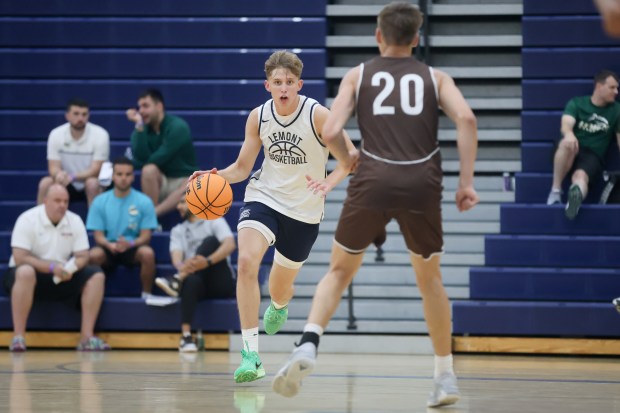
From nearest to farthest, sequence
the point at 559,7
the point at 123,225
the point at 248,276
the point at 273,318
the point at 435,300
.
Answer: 1. the point at 435,300
2. the point at 248,276
3. the point at 273,318
4. the point at 123,225
5. the point at 559,7

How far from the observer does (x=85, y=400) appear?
17.4 ft

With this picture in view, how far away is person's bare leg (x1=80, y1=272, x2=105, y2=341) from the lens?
9.45 meters

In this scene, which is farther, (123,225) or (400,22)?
(123,225)

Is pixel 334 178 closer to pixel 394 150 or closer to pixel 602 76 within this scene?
pixel 394 150

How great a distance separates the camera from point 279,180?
21.1 ft

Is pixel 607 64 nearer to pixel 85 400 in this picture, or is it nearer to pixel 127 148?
pixel 127 148

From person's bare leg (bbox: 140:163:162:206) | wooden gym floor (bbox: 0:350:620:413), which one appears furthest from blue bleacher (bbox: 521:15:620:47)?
person's bare leg (bbox: 140:163:162:206)

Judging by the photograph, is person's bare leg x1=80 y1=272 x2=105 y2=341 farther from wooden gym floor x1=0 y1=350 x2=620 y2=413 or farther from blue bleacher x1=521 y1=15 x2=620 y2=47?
blue bleacher x1=521 y1=15 x2=620 y2=47

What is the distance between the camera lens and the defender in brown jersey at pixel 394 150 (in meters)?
4.71

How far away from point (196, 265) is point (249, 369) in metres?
3.50

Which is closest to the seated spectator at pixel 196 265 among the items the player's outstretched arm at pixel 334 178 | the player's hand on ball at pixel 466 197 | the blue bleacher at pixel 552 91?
the blue bleacher at pixel 552 91

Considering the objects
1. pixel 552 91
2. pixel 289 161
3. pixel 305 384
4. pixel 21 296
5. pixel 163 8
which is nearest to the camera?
pixel 305 384

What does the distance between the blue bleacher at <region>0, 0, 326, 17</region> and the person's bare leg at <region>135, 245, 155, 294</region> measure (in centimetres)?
322

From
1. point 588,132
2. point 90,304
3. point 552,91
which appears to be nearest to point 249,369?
point 90,304
